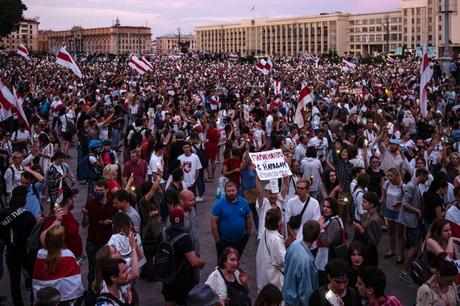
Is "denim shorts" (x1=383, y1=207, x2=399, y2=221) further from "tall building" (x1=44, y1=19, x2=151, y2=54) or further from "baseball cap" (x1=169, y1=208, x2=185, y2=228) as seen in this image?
"tall building" (x1=44, y1=19, x2=151, y2=54)

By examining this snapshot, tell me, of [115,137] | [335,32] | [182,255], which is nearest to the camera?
[182,255]

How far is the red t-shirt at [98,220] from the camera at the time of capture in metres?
6.67

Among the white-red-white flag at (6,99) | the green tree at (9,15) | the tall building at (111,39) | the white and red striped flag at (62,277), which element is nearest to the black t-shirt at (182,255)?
the white and red striped flag at (62,277)

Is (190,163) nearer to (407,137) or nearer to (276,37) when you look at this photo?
(407,137)

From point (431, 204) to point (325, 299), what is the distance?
3687 mm

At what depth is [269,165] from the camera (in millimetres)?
8039

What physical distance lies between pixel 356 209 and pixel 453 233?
1.83m

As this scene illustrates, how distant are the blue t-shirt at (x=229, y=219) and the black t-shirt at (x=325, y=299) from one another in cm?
228

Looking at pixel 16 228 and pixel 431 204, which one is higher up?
pixel 431 204

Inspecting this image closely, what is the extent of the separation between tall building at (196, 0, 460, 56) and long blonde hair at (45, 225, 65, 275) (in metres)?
114

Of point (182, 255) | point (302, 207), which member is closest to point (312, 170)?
point (302, 207)

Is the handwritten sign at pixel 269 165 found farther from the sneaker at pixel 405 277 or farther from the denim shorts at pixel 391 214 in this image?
the sneaker at pixel 405 277

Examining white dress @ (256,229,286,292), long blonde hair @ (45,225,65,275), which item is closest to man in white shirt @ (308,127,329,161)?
white dress @ (256,229,286,292)

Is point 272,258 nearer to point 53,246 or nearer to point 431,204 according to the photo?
point 53,246
